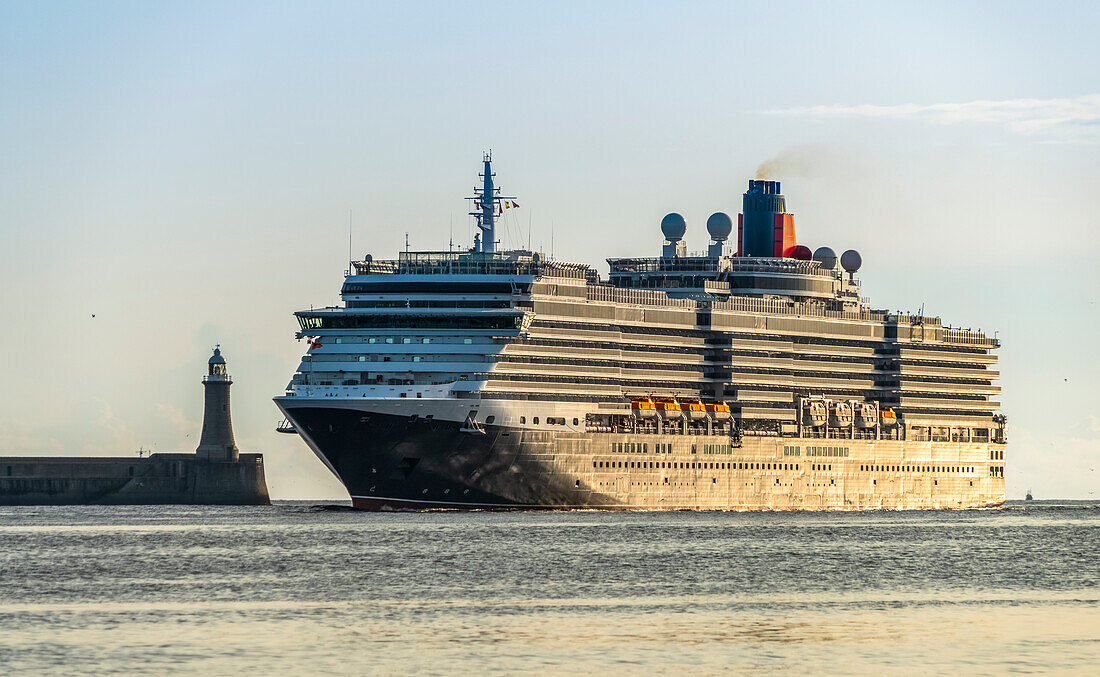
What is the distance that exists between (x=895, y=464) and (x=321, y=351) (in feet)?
164

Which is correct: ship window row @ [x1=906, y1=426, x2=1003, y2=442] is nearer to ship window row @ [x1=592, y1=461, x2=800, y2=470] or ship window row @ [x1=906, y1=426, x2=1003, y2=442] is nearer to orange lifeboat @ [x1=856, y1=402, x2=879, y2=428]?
orange lifeboat @ [x1=856, y1=402, x2=879, y2=428]

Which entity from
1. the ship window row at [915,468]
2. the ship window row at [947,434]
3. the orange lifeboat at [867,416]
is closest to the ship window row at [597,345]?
the orange lifeboat at [867,416]

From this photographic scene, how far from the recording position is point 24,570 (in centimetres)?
7838

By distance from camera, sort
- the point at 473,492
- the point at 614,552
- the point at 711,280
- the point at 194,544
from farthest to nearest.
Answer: the point at 711,280, the point at 473,492, the point at 194,544, the point at 614,552

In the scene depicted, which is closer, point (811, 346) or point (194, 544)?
point (194, 544)

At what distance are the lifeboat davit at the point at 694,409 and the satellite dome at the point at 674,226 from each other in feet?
56.0

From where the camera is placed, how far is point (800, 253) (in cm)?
15112

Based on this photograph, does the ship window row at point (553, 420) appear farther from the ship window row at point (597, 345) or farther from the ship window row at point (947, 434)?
the ship window row at point (947, 434)

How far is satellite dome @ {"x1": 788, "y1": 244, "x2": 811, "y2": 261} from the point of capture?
151m

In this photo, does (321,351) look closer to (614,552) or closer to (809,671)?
(614,552)

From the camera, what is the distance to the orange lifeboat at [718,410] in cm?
13025

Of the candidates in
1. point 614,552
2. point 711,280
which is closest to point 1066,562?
point 614,552

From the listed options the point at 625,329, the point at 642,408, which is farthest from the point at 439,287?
the point at 642,408

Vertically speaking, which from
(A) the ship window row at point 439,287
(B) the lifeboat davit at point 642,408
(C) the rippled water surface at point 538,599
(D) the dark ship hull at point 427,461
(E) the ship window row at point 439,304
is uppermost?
(A) the ship window row at point 439,287
